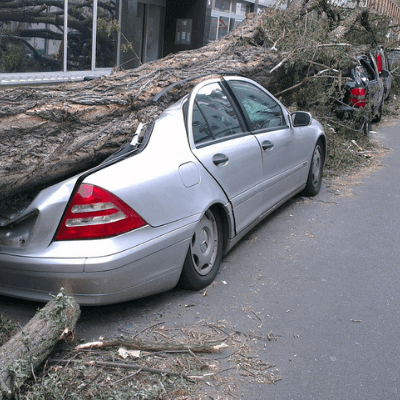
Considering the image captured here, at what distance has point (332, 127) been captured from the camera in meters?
10.5

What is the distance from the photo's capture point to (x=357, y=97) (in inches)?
432

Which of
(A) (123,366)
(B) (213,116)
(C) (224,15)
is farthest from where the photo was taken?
(C) (224,15)

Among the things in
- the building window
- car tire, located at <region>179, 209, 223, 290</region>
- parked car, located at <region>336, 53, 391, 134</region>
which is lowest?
car tire, located at <region>179, 209, 223, 290</region>

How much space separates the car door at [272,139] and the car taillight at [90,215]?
2.18 m

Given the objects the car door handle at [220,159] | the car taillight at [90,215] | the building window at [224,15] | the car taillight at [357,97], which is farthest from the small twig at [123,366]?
the building window at [224,15]

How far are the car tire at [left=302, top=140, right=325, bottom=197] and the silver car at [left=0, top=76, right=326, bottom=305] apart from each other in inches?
79.4

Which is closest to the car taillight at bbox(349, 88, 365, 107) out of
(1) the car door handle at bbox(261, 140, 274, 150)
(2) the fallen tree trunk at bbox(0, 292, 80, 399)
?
(1) the car door handle at bbox(261, 140, 274, 150)

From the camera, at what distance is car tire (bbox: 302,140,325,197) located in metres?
7.48

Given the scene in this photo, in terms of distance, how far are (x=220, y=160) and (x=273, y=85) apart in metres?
4.69

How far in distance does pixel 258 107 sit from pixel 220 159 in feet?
4.46

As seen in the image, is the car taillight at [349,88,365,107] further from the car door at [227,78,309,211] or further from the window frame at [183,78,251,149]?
the window frame at [183,78,251,149]

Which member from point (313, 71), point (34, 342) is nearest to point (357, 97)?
point (313, 71)

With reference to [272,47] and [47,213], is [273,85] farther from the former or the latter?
[47,213]

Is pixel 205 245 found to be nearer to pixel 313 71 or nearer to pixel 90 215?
pixel 90 215
